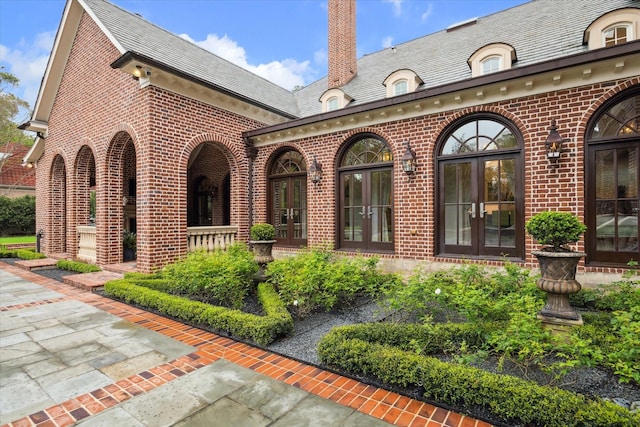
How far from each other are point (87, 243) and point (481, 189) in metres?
9.77

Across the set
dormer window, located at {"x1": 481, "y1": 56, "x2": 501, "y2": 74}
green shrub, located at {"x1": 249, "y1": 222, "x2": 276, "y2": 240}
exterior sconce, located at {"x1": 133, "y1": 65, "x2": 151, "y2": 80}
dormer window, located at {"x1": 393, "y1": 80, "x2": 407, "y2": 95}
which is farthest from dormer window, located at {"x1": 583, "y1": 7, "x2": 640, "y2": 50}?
exterior sconce, located at {"x1": 133, "y1": 65, "x2": 151, "y2": 80}

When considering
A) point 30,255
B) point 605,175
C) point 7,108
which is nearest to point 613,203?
point 605,175

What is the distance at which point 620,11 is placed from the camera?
5457 mm

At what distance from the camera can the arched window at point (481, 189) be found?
5371mm

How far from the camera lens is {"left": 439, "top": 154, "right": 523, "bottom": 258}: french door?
5383 millimetres

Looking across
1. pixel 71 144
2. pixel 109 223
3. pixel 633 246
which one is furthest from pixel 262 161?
pixel 633 246

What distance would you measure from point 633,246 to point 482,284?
2195mm

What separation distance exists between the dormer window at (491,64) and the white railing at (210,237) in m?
6.86

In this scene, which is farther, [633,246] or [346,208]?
[346,208]

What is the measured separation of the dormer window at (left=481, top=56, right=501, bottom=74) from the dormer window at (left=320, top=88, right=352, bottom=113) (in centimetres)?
324

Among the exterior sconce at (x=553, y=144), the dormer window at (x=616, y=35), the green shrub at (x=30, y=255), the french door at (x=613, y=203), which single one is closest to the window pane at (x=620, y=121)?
the french door at (x=613, y=203)

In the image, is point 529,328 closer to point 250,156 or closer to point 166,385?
point 166,385

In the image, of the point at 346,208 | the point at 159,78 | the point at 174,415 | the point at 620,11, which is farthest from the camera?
the point at 346,208

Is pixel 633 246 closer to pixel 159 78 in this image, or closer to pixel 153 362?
pixel 153 362
